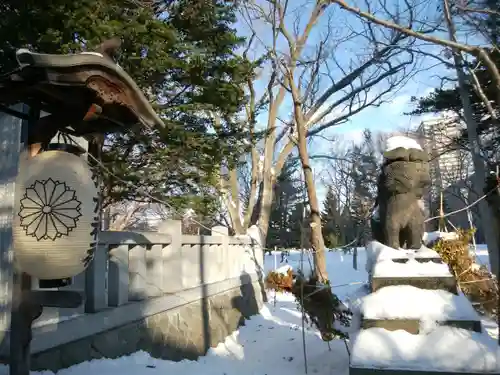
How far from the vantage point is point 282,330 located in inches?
339

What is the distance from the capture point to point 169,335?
5.59 metres

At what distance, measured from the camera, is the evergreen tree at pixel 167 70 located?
15.7 feet

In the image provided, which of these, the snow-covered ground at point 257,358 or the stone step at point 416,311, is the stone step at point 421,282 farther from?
the snow-covered ground at point 257,358

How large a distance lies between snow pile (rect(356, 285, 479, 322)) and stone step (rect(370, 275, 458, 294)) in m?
0.05

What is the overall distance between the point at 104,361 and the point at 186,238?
2.67 metres

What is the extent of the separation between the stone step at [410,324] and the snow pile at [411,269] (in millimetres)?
522

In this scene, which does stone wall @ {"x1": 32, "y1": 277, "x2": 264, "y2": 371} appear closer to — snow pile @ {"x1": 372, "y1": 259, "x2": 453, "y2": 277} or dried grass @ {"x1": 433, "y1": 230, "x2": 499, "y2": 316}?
snow pile @ {"x1": 372, "y1": 259, "x2": 453, "y2": 277}

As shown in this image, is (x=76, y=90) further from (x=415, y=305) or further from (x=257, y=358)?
(x=257, y=358)

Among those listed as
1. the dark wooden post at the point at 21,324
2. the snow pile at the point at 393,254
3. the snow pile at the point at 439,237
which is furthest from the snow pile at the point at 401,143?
the snow pile at the point at 439,237

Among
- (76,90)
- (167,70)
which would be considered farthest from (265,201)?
(76,90)

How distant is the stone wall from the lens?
375cm

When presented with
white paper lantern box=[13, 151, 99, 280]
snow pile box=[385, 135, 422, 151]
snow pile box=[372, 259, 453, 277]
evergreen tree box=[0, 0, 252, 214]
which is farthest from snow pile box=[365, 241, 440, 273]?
white paper lantern box=[13, 151, 99, 280]

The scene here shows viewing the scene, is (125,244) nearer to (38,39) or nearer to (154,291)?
(154,291)

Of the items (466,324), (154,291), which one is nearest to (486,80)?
(466,324)
